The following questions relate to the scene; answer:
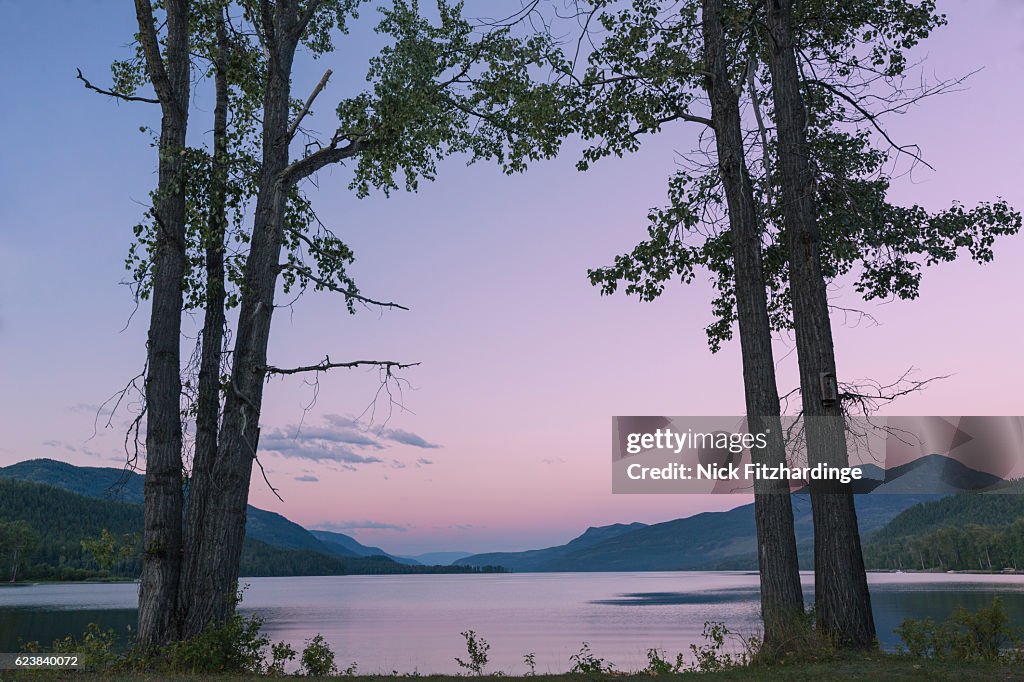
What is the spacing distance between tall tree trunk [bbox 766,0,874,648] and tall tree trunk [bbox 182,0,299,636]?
353 inches

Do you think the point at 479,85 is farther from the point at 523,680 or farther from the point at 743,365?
the point at 523,680

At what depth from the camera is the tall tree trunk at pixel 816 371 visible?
1198 cm

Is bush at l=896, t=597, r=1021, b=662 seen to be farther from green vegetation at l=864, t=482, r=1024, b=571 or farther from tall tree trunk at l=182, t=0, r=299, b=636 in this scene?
green vegetation at l=864, t=482, r=1024, b=571

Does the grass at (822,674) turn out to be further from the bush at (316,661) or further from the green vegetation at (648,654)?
the bush at (316,661)

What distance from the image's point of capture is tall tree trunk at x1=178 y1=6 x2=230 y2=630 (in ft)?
41.5

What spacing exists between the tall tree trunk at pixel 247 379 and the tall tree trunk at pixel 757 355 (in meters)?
7.98

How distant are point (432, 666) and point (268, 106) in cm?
3306

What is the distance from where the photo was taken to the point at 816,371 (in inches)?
504

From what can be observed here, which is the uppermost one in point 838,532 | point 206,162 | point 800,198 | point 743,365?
point 206,162

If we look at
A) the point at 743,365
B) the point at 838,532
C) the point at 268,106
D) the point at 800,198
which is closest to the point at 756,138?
the point at 800,198

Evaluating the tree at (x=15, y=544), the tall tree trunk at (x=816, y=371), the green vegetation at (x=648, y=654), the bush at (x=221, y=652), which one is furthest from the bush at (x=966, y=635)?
the tree at (x=15, y=544)

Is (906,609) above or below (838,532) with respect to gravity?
below

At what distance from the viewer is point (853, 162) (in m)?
17.5

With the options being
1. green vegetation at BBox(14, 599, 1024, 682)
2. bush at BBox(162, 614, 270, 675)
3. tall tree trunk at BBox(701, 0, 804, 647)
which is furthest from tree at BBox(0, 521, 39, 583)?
tall tree trunk at BBox(701, 0, 804, 647)
